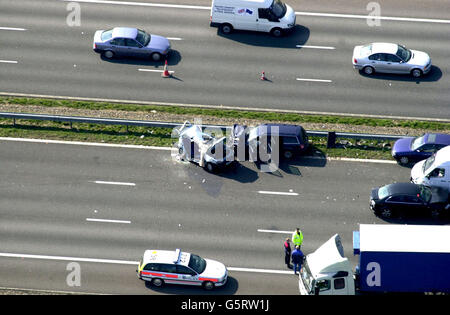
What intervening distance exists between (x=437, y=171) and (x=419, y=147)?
8.30 ft

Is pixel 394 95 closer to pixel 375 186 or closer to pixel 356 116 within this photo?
pixel 356 116

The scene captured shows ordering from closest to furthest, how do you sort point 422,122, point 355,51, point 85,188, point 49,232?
point 49,232 → point 85,188 → point 422,122 → point 355,51

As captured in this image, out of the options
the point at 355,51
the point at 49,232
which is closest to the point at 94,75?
the point at 49,232

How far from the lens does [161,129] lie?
41.8m

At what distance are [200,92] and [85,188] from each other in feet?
30.1

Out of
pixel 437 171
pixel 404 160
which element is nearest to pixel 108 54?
pixel 404 160

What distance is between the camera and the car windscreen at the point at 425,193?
117ft

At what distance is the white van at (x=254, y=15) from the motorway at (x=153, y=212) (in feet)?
35.1

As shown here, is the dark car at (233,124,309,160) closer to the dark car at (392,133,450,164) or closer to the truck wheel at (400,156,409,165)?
the dark car at (392,133,450,164)

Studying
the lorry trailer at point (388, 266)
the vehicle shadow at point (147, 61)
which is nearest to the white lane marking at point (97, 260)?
the lorry trailer at point (388, 266)

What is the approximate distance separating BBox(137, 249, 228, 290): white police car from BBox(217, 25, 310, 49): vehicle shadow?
1785cm

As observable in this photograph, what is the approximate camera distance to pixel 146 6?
4969 centimetres

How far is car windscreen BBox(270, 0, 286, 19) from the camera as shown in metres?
46.7

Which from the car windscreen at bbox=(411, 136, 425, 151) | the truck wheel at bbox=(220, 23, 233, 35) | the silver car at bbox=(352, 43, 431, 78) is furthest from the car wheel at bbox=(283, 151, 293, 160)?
the truck wheel at bbox=(220, 23, 233, 35)
